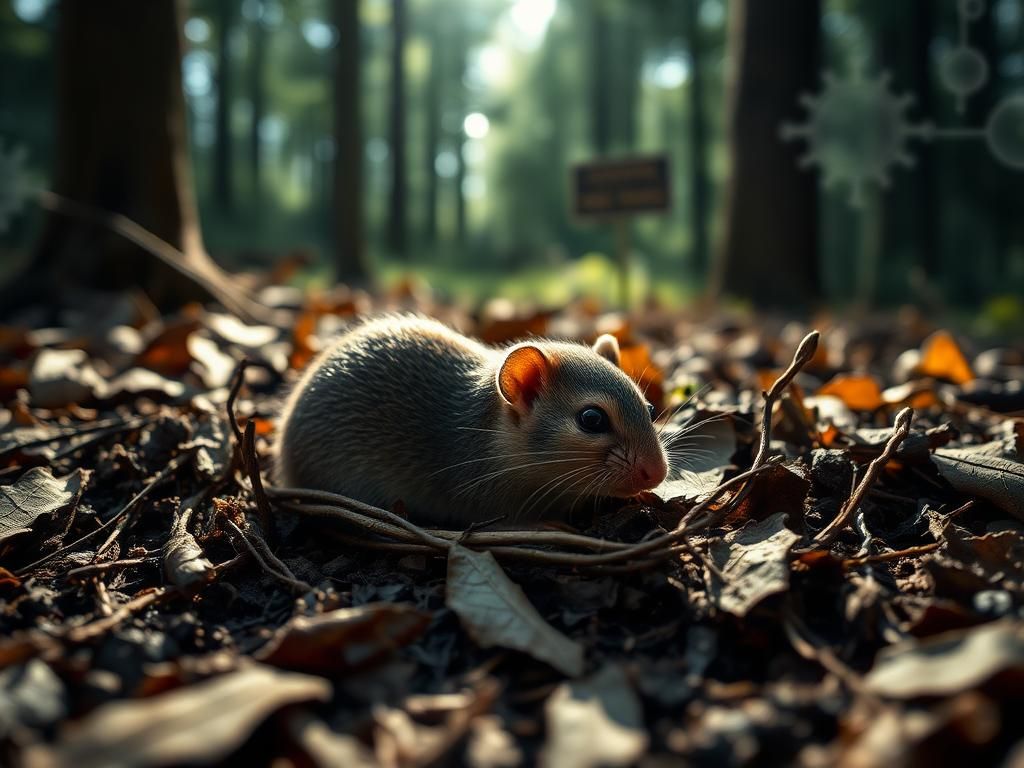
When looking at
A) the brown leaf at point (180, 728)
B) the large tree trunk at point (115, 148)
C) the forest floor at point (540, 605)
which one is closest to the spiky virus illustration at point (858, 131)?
the forest floor at point (540, 605)

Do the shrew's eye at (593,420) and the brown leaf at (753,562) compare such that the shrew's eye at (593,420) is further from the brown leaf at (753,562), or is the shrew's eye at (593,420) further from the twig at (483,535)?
the brown leaf at (753,562)

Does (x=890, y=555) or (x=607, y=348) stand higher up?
(x=607, y=348)

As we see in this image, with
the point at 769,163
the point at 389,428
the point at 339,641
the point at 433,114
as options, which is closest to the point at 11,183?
the point at 389,428

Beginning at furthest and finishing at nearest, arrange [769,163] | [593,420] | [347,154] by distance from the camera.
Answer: [347,154] → [769,163] → [593,420]

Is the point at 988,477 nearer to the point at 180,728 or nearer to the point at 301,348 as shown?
the point at 180,728

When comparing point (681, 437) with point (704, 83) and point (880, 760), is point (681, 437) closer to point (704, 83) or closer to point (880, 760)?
point (880, 760)

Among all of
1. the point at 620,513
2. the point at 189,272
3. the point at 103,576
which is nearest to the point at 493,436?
the point at 620,513
